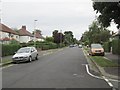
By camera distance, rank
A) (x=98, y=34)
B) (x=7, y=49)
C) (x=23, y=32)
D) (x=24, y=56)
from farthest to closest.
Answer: (x=23, y=32) → (x=98, y=34) → (x=7, y=49) → (x=24, y=56)

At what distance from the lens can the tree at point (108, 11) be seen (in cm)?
Result: 2019

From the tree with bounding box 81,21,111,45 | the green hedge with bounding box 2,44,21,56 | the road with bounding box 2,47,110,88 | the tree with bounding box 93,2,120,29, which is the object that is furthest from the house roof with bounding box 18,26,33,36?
the road with bounding box 2,47,110,88

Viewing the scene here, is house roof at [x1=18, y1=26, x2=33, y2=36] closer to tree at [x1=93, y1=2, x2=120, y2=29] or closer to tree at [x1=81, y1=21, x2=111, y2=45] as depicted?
tree at [x1=81, y1=21, x2=111, y2=45]

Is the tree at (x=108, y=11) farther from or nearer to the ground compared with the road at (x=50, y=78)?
farther from the ground

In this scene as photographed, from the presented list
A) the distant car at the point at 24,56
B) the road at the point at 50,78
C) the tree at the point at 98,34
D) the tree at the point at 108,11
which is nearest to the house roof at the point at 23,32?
the tree at the point at 98,34

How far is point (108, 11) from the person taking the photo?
21.0 m

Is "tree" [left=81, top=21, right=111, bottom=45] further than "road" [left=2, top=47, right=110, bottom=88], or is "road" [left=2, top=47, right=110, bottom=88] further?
"tree" [left=81, top=21, right=111, bottom=45]

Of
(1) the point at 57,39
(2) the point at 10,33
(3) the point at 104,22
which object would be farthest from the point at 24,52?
(1) the point at 57,39

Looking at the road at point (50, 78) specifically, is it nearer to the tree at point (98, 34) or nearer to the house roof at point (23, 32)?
the tree at point (98, 34)

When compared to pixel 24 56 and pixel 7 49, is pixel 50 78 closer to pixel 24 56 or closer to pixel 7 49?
pixel 24 56

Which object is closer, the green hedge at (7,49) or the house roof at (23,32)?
the green hedge at (7,49)

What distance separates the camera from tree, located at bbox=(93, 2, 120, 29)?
2019 cm

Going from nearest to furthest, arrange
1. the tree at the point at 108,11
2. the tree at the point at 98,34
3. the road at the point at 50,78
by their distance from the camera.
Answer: the road at the point at 50,78 → the tree at the point at 108,11 → the tree at the point at 98,34

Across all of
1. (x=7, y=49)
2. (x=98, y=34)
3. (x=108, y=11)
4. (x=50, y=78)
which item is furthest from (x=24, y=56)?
(x=98, y=34)
